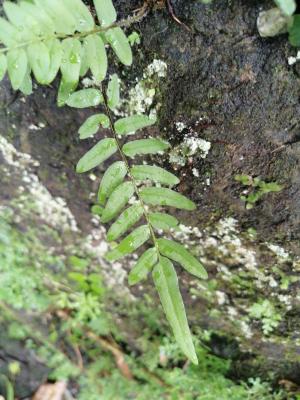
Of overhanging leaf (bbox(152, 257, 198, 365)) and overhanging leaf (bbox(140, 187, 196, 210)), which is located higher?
overhanging leaf (bbox(140, 187, 196, 210))

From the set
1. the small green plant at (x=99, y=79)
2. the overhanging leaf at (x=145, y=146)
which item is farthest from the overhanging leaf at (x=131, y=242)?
the overhanging leaf at (x=145, y=146)

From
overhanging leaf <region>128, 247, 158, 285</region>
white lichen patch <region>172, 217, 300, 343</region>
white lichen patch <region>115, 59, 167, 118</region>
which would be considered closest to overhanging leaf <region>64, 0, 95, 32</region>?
white lichen patch <region>115, 59, 167, 118</region>

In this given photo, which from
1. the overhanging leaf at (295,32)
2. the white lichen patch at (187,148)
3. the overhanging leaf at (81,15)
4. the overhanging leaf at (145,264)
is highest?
the overhanging leaf at (295,32)

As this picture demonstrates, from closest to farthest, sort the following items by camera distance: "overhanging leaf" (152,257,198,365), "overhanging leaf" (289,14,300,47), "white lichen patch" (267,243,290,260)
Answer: "overhanging leaf" (289,14,300,47) < "overhanging leaf" (152,257,198,365) < "white lichen patch" (267,243,290,260)

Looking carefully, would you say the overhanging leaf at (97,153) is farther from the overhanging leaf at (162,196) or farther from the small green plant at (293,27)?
the small green plant at (293,27)

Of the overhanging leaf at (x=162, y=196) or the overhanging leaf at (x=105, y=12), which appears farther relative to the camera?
the overhanging leaf at (x=162, y=196)

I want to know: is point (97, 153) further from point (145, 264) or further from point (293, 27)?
point (293, 27)

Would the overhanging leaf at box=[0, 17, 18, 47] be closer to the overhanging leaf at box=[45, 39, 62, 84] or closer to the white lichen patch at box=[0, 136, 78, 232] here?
the overhanging leaf at box=[45, 39, 62, 84]
